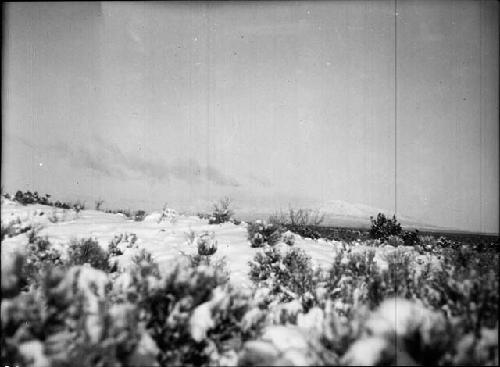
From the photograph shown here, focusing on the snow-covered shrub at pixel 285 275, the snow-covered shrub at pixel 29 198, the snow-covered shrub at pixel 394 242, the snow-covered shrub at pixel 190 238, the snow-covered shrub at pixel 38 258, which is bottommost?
the snow-covered shrub at pixel 394 242

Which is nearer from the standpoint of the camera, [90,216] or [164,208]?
[90,216]

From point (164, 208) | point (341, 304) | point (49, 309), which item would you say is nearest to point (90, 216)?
point (164, 208)

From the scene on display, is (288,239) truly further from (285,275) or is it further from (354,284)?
(354,284)

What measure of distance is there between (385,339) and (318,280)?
2.02 m

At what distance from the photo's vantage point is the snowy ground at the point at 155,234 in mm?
5957

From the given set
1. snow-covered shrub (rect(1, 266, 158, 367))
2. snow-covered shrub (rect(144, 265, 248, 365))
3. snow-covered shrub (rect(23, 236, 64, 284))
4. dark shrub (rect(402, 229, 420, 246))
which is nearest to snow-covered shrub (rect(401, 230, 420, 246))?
dark shrub (rect(402, 229, 420, 246))

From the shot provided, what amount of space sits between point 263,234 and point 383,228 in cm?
707

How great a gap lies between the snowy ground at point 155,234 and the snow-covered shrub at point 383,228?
Answer: 4733 millimetres

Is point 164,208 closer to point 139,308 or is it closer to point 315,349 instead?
point 139,308

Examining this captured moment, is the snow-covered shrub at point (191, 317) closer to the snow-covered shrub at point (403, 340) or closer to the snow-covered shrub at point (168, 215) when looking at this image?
the snow-covered shrub at point (403, 340)

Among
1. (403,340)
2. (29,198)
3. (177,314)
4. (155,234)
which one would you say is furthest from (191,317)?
(29,198)

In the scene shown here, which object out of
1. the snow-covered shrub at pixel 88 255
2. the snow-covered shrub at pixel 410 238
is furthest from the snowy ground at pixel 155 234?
the snow-covered shrub at pixel 410 238

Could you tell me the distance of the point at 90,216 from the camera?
9.48 meters

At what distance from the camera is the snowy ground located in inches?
235
